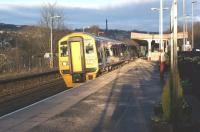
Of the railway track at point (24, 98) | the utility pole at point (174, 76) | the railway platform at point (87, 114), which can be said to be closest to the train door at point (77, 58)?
the railway track at point (24, 98)

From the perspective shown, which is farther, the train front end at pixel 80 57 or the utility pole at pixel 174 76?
the train front end at pixel 80 57

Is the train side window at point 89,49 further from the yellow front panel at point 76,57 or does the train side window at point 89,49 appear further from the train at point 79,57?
the yellow front panel at point 76,57

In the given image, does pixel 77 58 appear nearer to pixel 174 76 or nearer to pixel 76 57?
pixel 76 57

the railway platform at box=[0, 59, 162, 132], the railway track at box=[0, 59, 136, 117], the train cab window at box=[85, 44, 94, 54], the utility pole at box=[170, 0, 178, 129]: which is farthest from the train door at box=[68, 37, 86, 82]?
the utility pole at box=[170, 0, 178, 129]

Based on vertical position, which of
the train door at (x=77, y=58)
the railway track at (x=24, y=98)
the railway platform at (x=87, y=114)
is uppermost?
the train door at (x=77, y=58)

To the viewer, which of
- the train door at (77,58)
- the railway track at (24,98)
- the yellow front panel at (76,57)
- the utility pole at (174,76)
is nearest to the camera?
the utility pole at (174,76)

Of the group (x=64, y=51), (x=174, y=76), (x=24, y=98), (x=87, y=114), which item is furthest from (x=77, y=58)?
(x=174, y=76)

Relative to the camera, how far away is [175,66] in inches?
369

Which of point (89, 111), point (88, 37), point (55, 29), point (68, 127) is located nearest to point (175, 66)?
point (68, 127)

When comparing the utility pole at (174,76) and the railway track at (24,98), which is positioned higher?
the utility pole at (174,76)

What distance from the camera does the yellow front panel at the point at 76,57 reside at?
31.7 m

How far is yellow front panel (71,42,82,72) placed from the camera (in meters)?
31.7

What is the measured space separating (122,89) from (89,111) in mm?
7177

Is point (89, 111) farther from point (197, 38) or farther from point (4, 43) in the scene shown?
point (197, 38)
